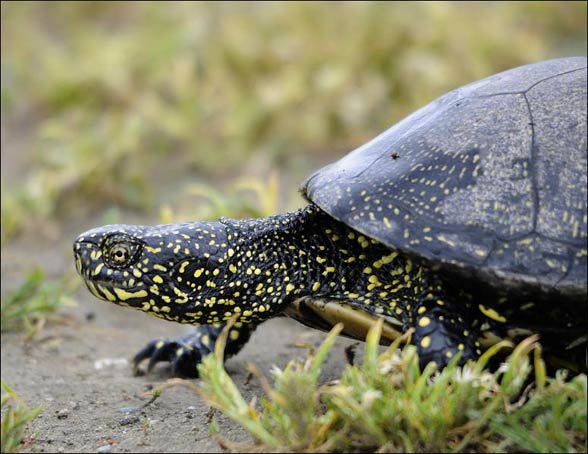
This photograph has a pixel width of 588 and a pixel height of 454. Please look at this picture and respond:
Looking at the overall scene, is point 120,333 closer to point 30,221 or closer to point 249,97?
point 30,221

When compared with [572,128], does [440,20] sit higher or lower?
higher

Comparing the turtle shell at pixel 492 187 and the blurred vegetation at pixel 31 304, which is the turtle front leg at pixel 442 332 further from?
the blurred vegetation at pixel 31 304

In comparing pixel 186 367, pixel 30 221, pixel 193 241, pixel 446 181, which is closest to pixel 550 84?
pixel 446 181

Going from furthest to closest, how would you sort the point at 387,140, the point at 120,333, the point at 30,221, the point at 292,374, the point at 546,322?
the point at 30,221, the point at 120,333, the point at 387,140, the point at 546,322, the point at 292,374

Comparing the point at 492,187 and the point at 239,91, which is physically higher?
the point at 239,91

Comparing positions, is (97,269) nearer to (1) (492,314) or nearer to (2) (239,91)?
(1) (492,314)

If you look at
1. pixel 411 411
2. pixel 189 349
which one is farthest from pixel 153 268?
pixel 411 411

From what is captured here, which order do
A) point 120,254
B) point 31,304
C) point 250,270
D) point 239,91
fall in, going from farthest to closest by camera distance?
point 239,91 → point 31,304 → point 250,270 → point 120,254
